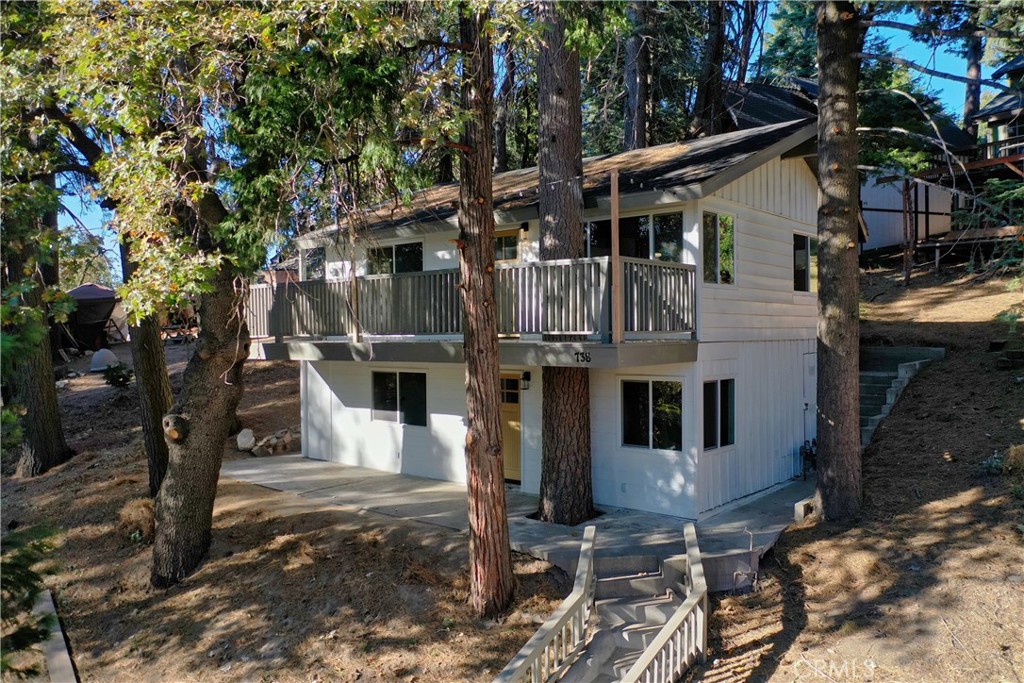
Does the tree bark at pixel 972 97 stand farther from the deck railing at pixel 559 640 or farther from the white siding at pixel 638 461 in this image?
the deck railing at pixel 559 640

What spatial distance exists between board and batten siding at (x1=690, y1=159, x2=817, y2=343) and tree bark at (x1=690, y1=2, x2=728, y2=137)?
975 centimetres

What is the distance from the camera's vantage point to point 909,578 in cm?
786

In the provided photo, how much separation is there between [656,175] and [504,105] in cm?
346

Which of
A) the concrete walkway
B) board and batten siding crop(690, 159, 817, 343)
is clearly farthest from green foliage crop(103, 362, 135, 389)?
board and batten siding crop(690, 159, 817, 343)

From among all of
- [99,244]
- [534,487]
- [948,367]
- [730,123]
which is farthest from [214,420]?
[730,123]

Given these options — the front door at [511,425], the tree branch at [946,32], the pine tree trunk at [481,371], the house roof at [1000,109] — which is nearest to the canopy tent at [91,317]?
the front door at [511,425]

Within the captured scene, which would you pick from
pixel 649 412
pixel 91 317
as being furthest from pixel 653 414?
pixel 91 317

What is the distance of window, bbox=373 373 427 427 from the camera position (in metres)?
13.5

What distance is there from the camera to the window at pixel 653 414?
34.4 feet

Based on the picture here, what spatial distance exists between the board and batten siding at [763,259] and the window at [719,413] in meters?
0.74

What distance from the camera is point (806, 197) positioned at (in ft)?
45.3

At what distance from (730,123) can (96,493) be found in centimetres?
2291

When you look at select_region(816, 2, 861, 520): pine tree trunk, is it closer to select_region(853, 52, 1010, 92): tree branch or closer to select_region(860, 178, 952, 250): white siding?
select_region(853, 52, 1010, 92): tree branch

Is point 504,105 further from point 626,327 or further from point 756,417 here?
point 756,417
